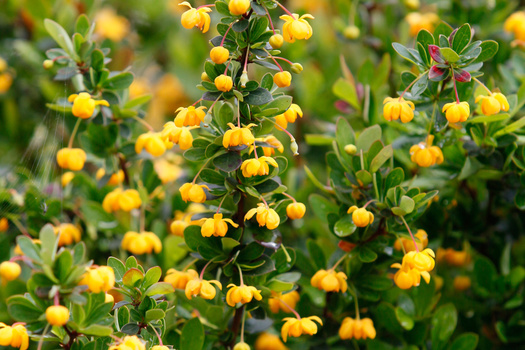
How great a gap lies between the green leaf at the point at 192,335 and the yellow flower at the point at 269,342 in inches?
15.6

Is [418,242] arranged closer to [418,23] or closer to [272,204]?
[272,204]

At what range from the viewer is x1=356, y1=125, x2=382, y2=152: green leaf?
117cm

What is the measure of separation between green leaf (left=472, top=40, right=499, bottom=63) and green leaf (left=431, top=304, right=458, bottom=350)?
21.9 inches

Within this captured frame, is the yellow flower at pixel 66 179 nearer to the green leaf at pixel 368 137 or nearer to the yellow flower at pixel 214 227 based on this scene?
the yellow flower at pixel 214 227

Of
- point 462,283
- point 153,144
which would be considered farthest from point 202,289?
point 462,283

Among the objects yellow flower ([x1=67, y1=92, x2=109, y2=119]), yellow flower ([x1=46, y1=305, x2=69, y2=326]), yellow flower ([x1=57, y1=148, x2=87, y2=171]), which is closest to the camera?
yellow flower ([x1=46, y1=305, x2=69, y2=326])

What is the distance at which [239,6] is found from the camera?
91 cm

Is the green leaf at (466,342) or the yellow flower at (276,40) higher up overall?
the yellow flower at (276,40)

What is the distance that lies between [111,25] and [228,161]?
5.07 feet

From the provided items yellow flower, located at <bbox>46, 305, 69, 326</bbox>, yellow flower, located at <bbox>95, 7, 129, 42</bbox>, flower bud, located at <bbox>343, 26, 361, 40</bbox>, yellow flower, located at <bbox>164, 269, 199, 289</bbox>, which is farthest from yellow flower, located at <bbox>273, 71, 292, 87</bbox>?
yellow flower, located at <bbox>95, 7, 129, 42</bbox>

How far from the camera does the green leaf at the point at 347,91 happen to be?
1431 mm

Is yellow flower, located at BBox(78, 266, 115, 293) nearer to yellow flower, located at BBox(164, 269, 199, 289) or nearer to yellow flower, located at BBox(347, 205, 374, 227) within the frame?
yellow flower, located at BBox(164, 269, 199, 289)

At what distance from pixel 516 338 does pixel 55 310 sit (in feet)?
3.53

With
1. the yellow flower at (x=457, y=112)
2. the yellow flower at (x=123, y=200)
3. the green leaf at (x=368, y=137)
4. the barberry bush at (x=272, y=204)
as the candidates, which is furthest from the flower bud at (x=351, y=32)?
the yellow flower at (x=123, y=200)
